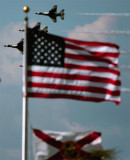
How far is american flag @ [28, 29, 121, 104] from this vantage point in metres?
21.0

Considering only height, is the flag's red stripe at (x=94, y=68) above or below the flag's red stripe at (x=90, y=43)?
below

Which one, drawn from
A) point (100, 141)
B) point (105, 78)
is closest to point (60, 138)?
point (100, 141)

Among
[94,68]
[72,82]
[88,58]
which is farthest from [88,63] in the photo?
[72,82]

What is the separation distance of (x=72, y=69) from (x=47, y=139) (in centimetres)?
360

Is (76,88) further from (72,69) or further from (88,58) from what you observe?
(88,58)

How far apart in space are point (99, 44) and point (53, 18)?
4850cm

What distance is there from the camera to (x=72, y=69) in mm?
21438

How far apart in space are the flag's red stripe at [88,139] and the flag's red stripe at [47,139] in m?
1.04

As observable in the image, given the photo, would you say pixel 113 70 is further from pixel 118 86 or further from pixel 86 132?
pixel 86 132

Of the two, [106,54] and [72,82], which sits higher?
[106,54]

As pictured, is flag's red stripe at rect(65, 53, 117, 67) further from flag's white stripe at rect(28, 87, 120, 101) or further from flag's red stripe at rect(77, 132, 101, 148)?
flag's red stripe at rect(77, 132, 101, 148)

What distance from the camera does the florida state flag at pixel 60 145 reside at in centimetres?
2081

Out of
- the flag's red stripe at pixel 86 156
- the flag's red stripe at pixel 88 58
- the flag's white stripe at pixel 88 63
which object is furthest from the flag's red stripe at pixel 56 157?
the flag's red stripe at pixel 88 58

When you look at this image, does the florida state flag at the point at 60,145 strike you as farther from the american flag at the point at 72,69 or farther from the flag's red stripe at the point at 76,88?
the flag's red stripe at the point at 76,88
